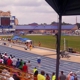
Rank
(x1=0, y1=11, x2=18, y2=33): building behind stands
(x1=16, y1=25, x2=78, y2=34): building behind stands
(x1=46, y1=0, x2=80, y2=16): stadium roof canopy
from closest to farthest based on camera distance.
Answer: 1. (x1=46, y1=0, x2=80, y2=16): stadium roof canopy
2. (x1=0, y1=11, x2=18, y2=33): building behind stands
3. (x1=16, y1=25, x2=78, y2=34): building behind stands

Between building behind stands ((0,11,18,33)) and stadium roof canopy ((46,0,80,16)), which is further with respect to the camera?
building behind stands ((0,11,18,33))

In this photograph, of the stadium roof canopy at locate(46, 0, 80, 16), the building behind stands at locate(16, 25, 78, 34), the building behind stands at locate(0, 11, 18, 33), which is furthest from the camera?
the building behind stands at locate(16, 25, 78, 34)

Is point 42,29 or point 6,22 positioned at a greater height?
point 6,22

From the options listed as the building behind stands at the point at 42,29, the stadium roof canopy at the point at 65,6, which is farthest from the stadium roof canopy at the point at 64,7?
the building behind stands at the point at 42,29

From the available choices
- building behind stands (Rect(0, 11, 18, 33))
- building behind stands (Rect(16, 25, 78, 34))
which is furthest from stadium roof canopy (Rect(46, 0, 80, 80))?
building behind stands (Rect(16, 25, 78, 34))

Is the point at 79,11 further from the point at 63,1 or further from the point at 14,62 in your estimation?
the point at 14,62

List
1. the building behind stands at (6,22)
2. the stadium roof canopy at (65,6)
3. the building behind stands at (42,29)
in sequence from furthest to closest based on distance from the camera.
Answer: the building behind stands at (42,29), the building behind stands at (6,22), the stadium roof canopy at (65,6)

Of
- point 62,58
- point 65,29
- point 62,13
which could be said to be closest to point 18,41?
point 62,58

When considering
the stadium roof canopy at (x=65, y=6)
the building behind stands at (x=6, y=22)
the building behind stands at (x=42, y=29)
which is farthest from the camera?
the building behind stands at (x=42, y=29)

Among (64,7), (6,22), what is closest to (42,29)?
(6,22)

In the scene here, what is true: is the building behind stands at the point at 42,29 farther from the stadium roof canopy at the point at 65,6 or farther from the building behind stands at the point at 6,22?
the stadium roof canopy at the point at 65,6

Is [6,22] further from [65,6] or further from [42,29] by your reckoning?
[65,6]

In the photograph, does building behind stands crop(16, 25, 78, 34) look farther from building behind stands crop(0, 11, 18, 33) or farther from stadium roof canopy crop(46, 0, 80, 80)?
stadium roof canopy crop(46, 0, 80, 80)

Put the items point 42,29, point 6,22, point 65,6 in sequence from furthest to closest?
1. point 42,29
2. point 6,22
3. point 65,6
